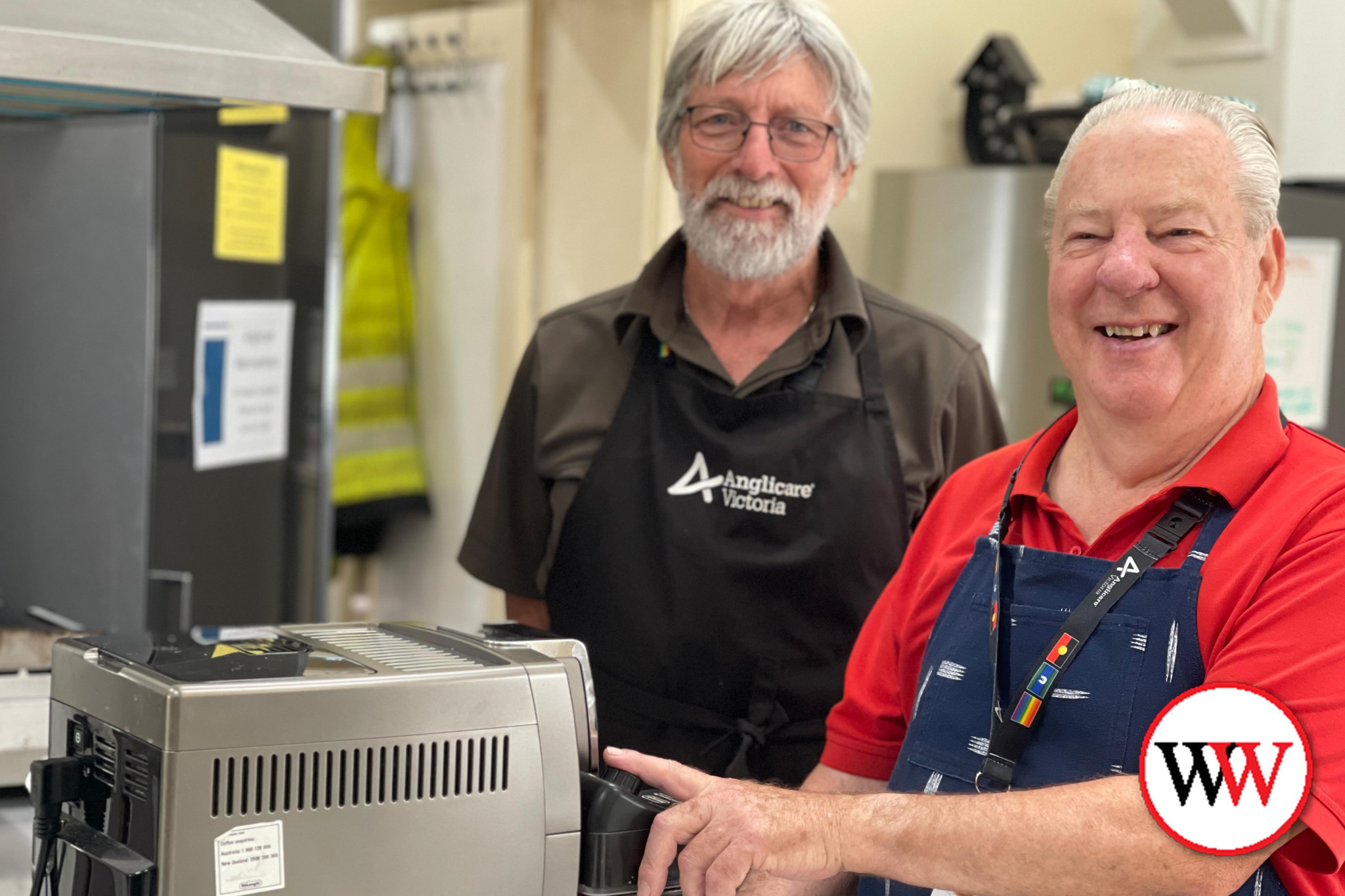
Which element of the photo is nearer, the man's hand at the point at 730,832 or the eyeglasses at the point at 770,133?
the man's hand at the point at 730,832

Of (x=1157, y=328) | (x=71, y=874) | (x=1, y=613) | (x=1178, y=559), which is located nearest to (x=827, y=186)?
(x=1157, y=328)

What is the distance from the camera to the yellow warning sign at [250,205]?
246 centimetres

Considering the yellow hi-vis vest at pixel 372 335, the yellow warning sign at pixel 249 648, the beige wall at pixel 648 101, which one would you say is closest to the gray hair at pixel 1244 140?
the yellow warning sign at pixel 249 648

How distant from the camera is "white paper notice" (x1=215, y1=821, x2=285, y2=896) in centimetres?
90

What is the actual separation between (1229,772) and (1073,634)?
165 millimetres

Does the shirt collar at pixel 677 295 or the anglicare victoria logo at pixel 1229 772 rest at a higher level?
the shirt collar at pixel 677 295

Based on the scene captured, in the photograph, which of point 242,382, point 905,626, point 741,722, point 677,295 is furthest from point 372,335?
point 905,626

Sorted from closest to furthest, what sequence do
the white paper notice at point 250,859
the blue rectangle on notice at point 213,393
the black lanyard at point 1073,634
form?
the white paper notice at point 250,859, the black lanyard at point 1073,634, the blue rectangle on notice at point 213,393

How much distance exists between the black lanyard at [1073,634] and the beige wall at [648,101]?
5.76 feet

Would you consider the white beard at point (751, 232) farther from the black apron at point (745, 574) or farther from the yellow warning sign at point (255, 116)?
the yellow warning sign at point (255, 116)

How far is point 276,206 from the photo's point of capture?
2.58 metres

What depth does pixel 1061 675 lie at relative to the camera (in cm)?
112

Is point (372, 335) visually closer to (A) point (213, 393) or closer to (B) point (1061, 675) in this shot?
(A) point (213, 393)

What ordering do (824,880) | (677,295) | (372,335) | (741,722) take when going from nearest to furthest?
(824,880), (741,722), (677,295), (372,335)
